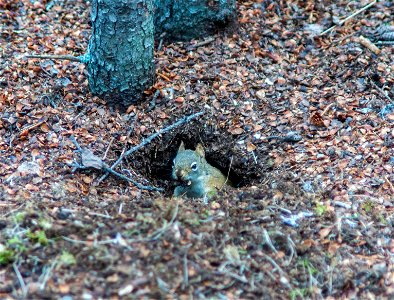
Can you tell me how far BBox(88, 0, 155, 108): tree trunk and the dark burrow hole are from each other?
60cm

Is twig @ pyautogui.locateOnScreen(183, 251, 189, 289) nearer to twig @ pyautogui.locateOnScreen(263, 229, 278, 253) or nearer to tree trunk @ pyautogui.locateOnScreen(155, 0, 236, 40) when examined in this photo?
twig @ pyautogui.locateOnScreen(263, 229, 278, 253)

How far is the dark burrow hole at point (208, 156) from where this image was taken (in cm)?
631

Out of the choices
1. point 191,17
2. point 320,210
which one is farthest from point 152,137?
point 320,210

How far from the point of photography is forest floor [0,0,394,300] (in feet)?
13.4

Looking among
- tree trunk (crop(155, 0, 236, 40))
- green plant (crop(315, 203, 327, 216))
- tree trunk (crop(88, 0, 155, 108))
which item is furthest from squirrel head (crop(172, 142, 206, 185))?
green plant (crop(315, 203, 327, 216))

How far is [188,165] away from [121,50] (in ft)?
4.47

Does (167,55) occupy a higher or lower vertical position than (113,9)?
lower

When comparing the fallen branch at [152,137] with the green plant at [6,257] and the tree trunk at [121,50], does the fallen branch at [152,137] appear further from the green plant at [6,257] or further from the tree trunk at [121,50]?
the green plant at [6,257]

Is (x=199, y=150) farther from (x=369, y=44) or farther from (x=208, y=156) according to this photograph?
(x=369, y=44)

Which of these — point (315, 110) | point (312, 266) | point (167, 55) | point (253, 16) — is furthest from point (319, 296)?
point (253, 16)

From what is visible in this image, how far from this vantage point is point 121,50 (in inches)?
241

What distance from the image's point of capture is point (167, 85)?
21.7 ft

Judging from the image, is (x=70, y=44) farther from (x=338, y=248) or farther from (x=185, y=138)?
(x=338, y=248)

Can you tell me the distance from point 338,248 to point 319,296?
0.54 meters
